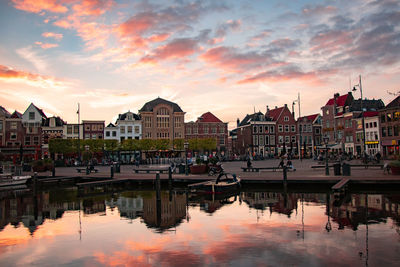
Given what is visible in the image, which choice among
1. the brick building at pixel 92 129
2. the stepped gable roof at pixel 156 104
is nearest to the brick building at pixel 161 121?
the stepped gable roof at pixel 156 104

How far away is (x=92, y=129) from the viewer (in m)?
91.9

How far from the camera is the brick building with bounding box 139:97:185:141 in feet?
323

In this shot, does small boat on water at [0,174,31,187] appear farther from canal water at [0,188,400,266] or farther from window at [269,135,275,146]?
window at [269,135,275,146]

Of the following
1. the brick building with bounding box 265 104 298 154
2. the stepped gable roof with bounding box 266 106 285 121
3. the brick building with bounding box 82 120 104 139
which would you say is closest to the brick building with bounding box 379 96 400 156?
the brick building with bounding box 265 104 298 154

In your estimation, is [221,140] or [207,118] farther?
[221,140]

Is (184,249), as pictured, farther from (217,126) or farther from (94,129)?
(217,126)

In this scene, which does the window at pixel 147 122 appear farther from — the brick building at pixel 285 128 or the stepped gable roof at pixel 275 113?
the stepped gable roof at pixel 275 113

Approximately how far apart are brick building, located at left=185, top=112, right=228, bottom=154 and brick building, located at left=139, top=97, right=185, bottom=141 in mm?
2773

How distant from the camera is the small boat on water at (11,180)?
37.5 m

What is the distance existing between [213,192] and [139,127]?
234ft

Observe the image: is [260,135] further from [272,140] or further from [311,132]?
[311,132]

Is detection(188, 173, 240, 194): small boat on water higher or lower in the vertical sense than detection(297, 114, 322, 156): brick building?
lower

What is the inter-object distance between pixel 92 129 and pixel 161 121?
19350mm

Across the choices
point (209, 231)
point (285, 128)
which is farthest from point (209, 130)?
point (209, 231)
